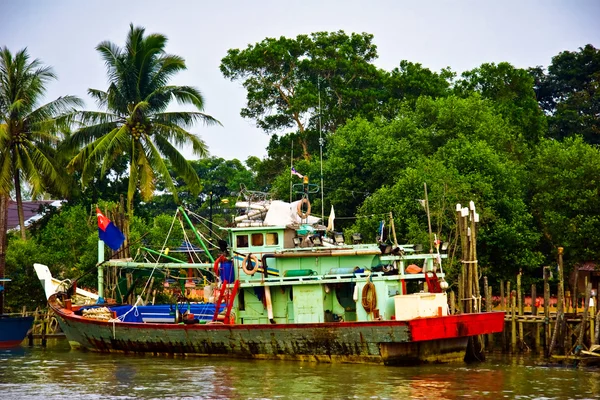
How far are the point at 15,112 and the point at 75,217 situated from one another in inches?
228

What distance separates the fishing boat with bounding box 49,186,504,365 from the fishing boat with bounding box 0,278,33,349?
154 inches

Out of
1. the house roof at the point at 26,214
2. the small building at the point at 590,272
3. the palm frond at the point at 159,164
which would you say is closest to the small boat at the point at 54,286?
the palm frond at the point at 159,164

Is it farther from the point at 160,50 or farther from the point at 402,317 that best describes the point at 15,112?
the point at 402,317

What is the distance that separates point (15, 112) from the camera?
4794 centimetres

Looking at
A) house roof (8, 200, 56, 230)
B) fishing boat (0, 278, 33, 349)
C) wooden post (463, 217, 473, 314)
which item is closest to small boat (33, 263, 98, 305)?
fishing boat (0, 278, 33, 349)

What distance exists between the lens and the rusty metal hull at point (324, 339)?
3120 centimetres

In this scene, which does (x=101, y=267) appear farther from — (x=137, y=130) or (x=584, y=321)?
(x=584, y=321)

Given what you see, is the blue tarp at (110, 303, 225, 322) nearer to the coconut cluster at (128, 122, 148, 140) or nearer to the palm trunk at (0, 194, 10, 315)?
the palm trunk at (0, 194, 10, 315)

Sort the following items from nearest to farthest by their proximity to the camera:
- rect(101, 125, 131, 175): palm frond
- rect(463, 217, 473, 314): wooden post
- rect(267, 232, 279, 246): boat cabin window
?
rect(463, 217, 473, 314): wooden post
rect(267, 232, 279, 246): boat cabin window
rect(101, 125, 131, 175): palm frond

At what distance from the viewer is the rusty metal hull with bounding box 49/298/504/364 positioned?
3120 centimetres

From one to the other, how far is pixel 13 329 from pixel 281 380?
52.6 ft

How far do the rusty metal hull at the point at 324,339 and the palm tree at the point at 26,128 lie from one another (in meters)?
13.6

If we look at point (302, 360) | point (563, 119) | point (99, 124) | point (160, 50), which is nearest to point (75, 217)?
point (99, 124)

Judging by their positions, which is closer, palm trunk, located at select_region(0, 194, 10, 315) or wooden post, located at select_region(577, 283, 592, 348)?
wooden post, located at select_region(577, 283, 592, 348)
